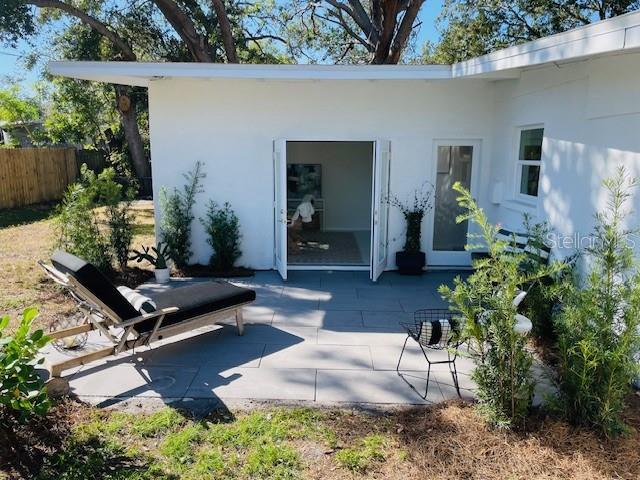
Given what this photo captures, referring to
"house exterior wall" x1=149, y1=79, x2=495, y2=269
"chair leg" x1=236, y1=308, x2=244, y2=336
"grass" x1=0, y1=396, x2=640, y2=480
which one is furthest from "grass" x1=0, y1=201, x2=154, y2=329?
"grass" x1=0, y1=396, x2=640, y2=480

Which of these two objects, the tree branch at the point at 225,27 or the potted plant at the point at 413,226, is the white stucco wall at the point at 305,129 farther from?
the tree branch at the point at 225,27

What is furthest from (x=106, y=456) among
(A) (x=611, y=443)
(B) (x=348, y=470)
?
(A) (x=611, y=443)

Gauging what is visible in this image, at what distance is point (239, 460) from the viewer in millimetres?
2930

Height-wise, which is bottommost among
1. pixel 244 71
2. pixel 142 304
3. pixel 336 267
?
pixel 336 267

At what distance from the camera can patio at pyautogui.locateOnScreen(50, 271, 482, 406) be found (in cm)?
378

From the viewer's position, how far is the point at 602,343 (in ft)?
9.53

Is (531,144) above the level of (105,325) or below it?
above

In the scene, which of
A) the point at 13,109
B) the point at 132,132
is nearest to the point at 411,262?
the point at 132,132

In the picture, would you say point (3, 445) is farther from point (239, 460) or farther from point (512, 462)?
point (512, 462)

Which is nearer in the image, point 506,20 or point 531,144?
point 531,144

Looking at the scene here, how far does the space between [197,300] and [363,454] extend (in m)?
2.33

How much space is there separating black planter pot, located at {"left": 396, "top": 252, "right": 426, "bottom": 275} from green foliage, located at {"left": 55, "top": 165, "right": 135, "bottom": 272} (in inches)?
168

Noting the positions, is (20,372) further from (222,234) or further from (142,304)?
(222,234)

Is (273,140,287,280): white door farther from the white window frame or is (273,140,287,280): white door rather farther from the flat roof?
the white window frame
